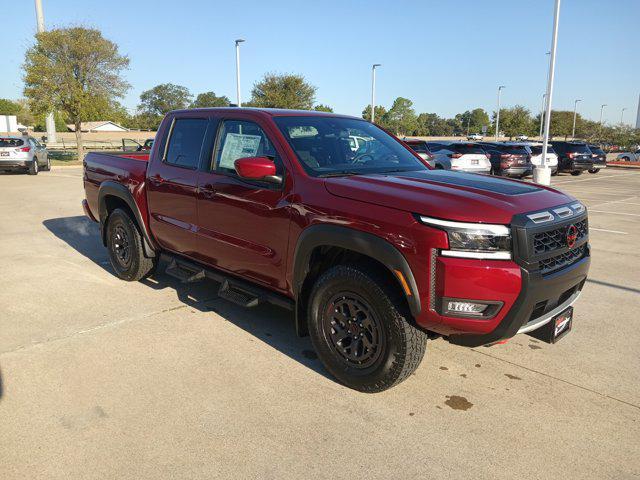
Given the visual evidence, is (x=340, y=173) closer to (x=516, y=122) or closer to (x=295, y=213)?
(x=295, y=213)

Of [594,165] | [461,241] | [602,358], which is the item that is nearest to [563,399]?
[602,358]

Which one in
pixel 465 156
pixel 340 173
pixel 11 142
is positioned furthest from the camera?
pixel 11 142

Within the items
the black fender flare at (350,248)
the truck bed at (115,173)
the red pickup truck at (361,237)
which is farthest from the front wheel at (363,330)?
the truck bed at (115,173)

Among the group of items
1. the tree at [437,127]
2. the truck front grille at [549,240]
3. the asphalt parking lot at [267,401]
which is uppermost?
the tree at [437,127]

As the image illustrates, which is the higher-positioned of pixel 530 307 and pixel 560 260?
pixel 560 260

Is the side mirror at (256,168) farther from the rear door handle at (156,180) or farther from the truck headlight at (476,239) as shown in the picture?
the rear door handle at (156,180)

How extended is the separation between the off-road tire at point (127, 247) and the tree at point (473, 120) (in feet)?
403

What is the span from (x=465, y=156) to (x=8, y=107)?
4618 inches

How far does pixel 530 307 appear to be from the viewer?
290cm

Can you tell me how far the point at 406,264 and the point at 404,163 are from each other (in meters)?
1.52

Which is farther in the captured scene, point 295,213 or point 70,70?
point 70,70

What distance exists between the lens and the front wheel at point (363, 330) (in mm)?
3094

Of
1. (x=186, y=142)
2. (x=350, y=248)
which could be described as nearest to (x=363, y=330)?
(x=350, y=248)

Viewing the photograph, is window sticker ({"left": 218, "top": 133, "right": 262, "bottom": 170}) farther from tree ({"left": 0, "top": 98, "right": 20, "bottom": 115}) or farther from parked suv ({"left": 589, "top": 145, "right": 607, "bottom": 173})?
tree ({"left": 0, "top": 98, "right": 20, "bottom": 115})
